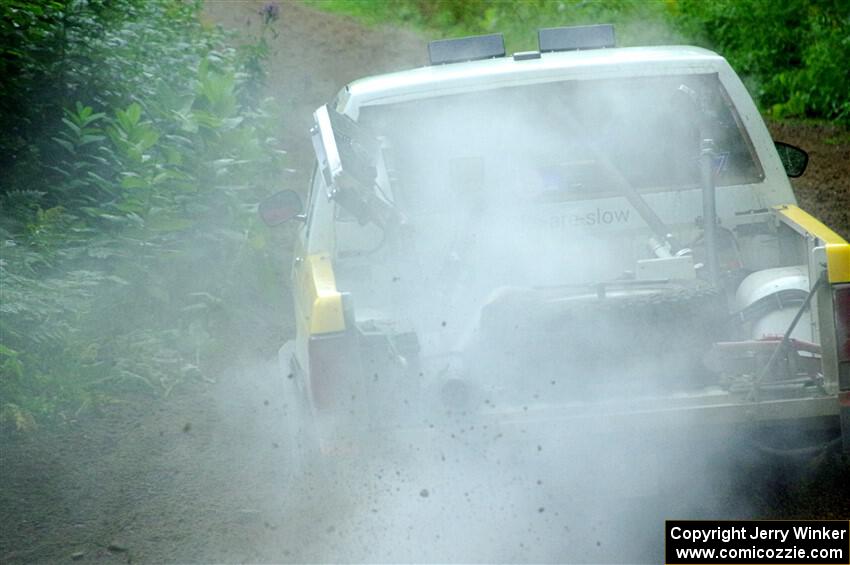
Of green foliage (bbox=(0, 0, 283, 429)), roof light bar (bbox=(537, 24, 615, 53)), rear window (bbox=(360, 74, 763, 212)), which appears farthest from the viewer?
green foliage (bbox=(0, 0, 283, 429))

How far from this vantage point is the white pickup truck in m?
4.64

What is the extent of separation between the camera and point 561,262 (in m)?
5.74

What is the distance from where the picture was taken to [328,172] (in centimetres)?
505

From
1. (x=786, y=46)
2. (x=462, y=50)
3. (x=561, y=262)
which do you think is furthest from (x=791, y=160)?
(x=786, y=46)

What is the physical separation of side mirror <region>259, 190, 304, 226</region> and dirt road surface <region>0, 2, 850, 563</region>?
1.24 m

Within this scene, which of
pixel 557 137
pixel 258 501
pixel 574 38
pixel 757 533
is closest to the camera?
pixel 757 533

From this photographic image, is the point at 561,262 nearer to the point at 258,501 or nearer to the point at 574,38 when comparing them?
the point at 574,38

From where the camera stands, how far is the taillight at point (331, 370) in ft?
15.1

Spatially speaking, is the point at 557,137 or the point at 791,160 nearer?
the point at 557,137

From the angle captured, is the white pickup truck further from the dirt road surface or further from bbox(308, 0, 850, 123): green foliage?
bbox(308, 0, 850, 123): green foliage

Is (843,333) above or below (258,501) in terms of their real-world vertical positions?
above

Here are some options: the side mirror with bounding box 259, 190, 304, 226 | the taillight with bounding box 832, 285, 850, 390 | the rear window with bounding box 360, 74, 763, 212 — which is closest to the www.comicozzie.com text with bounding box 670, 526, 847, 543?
the taillight with bounding box 832, 285, 850, 390

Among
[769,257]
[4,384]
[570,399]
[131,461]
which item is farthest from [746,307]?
[4,384]

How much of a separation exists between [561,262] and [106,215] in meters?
3.75
